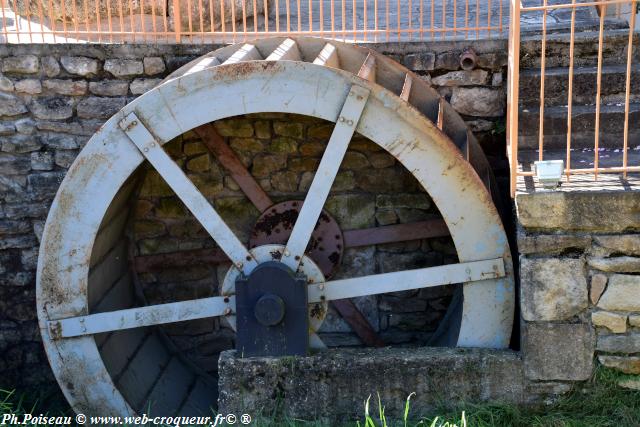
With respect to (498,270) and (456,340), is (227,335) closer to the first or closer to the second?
(456,340)

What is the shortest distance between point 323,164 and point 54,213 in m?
1.56

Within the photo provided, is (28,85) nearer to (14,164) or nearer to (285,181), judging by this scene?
(14,164)

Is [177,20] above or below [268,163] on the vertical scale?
above

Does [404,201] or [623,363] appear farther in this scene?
[404,201]

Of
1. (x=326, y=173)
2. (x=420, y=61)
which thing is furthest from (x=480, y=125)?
(x=326, y=173)

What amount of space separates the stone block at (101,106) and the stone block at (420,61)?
187 cm

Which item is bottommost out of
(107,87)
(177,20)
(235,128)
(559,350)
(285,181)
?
(559,350)

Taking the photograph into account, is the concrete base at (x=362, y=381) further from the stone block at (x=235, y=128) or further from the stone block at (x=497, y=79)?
the stone block at (x=497, y=79)

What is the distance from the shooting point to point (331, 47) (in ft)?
17.1

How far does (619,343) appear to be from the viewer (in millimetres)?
4258

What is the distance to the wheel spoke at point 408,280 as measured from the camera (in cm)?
455

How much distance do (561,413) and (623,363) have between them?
405 mm

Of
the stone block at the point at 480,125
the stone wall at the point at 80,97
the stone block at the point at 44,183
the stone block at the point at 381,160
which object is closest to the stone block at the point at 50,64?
the stone wall at the point at 80,97

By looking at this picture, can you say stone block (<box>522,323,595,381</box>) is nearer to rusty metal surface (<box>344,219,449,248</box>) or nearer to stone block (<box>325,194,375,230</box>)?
rusty metal surface (<box>344,219,449,248</box>)
